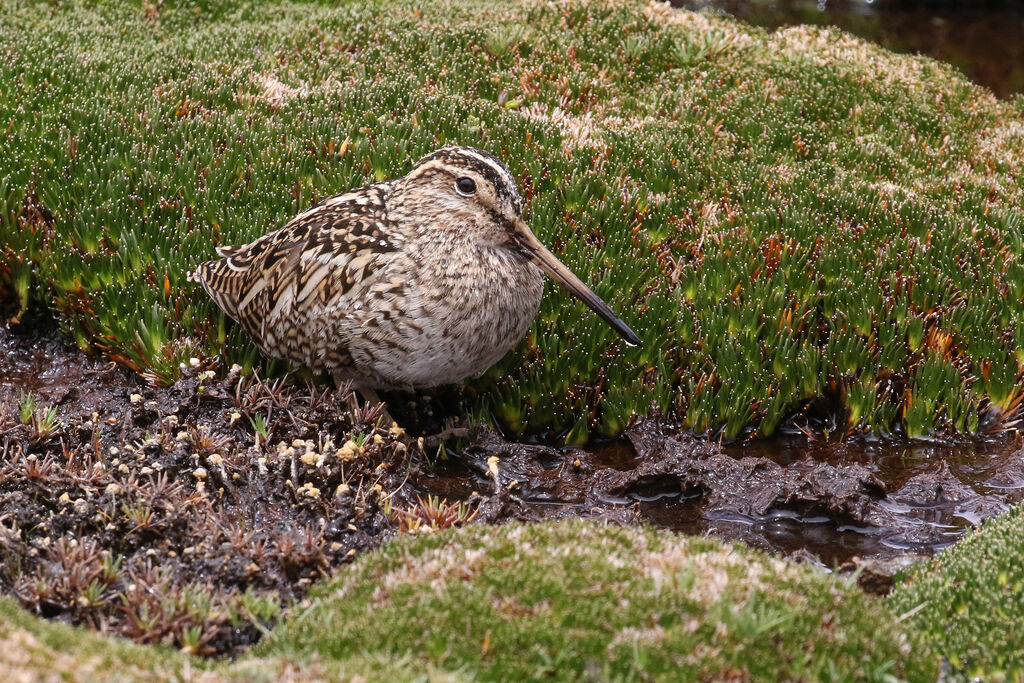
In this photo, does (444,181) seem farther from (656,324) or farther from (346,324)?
(656,324)

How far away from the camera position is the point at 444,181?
647 cm

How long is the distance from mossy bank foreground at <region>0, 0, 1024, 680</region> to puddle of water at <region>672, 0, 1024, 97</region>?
540 centimetres

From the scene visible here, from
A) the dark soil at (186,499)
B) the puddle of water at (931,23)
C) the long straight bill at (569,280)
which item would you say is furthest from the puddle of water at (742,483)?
the puddle of water at (931,23)

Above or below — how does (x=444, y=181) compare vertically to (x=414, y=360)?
above

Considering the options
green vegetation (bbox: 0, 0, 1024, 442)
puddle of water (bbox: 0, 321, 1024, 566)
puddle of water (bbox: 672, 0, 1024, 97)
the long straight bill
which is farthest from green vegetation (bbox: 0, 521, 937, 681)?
puddle of water (bbox: 672, 0, 1024, 97)

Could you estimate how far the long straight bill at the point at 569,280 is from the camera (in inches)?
254

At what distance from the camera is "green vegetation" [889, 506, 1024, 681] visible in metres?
4.25

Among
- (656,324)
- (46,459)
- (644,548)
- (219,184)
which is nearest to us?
(644,548)

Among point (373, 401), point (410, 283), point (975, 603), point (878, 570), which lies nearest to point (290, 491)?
point (373, 401)

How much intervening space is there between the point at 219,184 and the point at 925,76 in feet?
28.3

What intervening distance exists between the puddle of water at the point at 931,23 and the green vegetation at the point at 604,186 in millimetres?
6102

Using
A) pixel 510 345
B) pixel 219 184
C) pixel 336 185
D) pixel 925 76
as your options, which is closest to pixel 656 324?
pixel 510 345

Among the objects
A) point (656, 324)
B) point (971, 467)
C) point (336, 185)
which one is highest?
point (336, 185)

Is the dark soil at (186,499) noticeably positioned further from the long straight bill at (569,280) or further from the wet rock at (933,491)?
the wet rock at (933,491)
